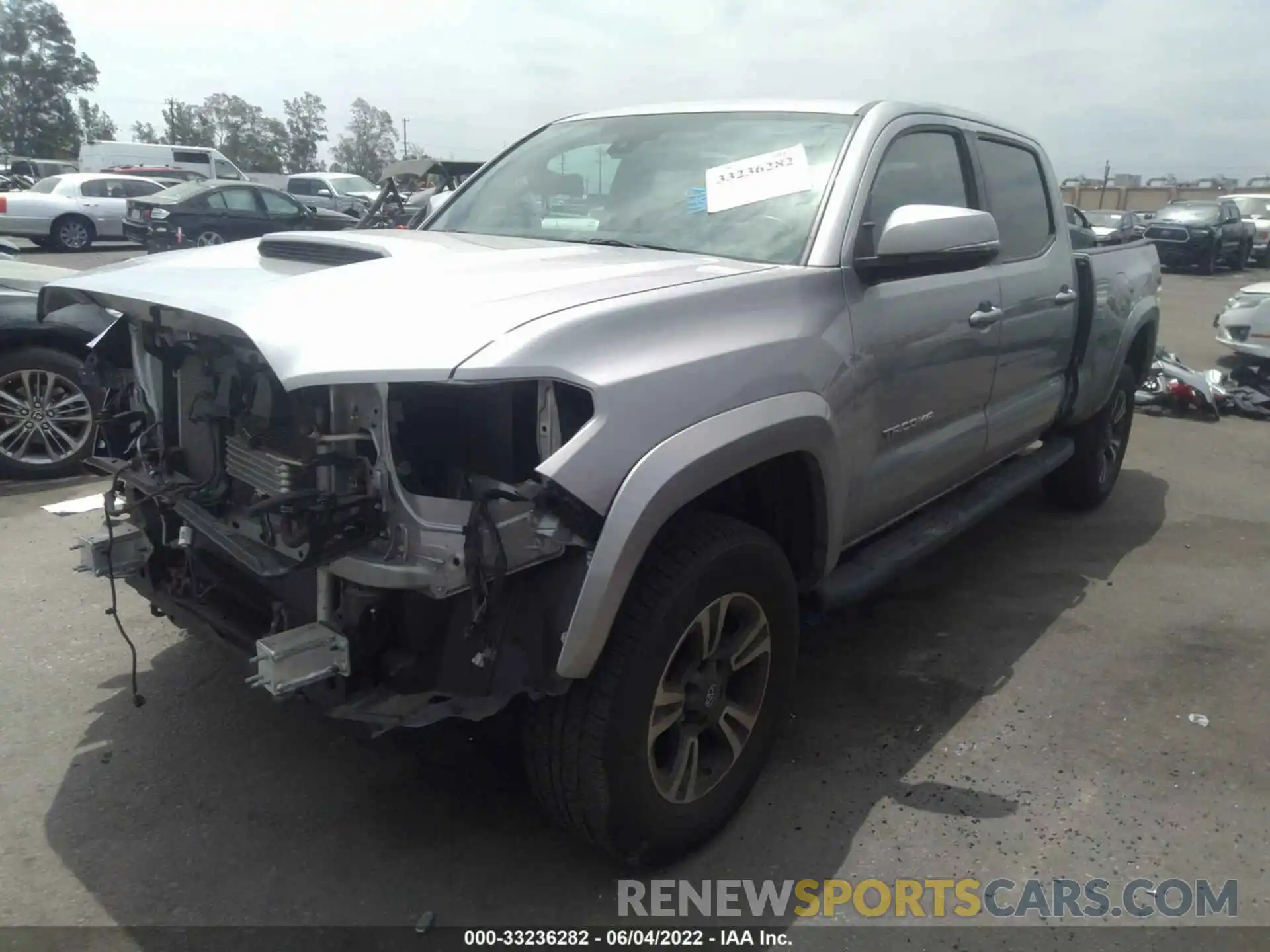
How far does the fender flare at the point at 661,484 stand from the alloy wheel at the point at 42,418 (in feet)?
14.6

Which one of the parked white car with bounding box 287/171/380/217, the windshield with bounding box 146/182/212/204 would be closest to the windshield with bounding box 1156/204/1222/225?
the parked white car with bounding box 287/171/380/217

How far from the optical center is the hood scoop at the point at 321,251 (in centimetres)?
281

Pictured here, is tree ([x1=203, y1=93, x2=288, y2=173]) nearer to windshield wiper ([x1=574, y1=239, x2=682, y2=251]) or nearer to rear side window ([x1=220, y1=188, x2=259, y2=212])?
rear side window ([x1=220, y1=188, x2=259, y2=212])

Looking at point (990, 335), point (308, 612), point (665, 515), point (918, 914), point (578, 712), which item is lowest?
point (918, 914)

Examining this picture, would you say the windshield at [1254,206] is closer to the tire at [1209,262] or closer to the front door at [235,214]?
the tire at [1209,262]

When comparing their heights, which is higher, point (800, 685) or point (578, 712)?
point (578, 712)

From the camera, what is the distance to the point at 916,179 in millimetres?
3490

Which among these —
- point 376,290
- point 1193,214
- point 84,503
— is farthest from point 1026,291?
point 1193,214

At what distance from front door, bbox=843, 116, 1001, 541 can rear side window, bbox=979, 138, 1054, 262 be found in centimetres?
22

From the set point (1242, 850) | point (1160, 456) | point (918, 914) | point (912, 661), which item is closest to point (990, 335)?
point (912, 661)

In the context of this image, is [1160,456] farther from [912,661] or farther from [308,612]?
[308,612]

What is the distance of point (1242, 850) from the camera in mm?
2797

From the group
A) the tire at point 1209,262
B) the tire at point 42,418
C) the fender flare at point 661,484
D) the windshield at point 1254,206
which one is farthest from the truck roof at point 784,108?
the windshield at point 1254,206

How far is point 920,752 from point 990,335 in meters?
1.54
